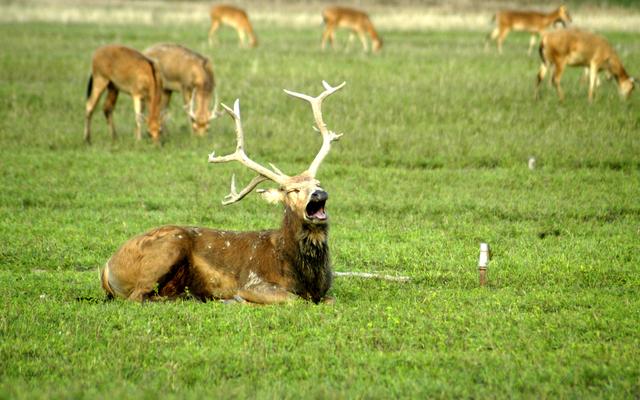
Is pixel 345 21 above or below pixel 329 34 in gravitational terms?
above

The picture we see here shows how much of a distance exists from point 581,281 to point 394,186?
5459mm

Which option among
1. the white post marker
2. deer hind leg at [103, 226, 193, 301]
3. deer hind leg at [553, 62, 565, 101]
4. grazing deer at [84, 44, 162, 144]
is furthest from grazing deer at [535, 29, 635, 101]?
deer hind leg at [103, 226, 193, 301]

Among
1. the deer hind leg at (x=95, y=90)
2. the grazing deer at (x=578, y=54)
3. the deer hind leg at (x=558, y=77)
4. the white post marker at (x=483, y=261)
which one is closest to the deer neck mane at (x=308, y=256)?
the white post marker at (x=483, y=261)

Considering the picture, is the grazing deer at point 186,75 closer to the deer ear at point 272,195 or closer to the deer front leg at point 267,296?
the deer ear at point 272,195

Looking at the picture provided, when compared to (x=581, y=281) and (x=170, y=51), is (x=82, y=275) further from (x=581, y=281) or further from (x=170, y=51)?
(x=170, y=51)

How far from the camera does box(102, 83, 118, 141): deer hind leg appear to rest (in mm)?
19359

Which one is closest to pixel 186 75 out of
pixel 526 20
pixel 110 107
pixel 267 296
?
pixel 110 107

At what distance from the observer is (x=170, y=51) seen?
2162 centimetres

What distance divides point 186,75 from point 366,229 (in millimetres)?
9535

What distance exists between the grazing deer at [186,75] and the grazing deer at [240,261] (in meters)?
10.5

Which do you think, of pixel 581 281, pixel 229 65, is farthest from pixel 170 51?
pixel 581 281

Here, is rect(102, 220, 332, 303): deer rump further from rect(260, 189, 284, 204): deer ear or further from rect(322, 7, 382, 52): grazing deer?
rect(322, 7, 382, 52): grazing deer

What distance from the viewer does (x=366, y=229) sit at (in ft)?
41.8

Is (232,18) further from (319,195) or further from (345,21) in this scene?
(319,195)
